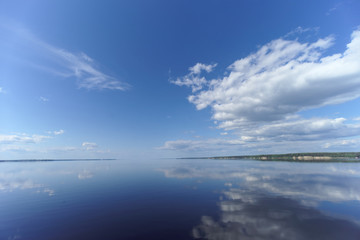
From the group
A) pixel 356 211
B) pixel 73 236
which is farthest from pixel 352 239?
pixel 73 236

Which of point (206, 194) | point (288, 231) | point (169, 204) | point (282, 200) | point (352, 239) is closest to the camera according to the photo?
point (352, 239)

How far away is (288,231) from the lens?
1680cm

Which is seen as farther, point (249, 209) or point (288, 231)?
point (249, 209)

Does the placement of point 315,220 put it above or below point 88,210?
below

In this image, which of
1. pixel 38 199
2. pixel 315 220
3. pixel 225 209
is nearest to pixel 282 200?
pixel 315 220

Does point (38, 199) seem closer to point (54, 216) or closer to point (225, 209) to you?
point (54, 216)

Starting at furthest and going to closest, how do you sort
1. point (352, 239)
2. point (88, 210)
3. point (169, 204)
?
point (169, 204) < point (88, 210) < point (352, 239)

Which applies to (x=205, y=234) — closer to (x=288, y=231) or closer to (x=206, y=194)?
(x=288, y=231)

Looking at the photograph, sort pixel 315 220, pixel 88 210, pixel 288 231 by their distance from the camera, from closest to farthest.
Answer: pixel 288 231 < pixel 315 220 < pixel 88 210

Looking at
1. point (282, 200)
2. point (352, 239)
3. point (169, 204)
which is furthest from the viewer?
point (282, 200)

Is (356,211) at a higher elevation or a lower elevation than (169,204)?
lower

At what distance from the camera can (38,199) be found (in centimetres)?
2955

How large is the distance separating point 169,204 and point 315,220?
784 inches

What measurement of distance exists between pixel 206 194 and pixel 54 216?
2527 cm
